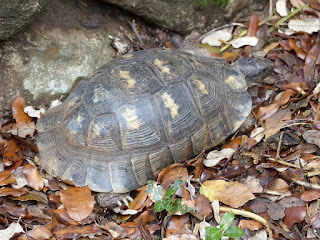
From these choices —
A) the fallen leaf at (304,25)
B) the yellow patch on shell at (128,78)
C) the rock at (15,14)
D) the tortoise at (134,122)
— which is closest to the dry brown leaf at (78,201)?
the tortoise at (134,122)

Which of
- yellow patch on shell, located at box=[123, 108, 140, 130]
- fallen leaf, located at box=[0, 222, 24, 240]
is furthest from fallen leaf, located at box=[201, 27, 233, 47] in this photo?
fallen leaf, located at box=[0, 222, 24, 240]

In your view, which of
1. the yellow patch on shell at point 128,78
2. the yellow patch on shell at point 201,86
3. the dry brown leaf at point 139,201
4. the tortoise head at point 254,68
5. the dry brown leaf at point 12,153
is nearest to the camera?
the dry brown leaf at point 139,201

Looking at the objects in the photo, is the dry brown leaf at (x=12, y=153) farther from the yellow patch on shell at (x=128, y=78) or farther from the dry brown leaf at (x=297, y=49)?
the dry brown leaf at (x=297, y=49)

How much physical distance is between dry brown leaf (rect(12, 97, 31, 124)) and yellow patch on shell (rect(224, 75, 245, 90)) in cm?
228

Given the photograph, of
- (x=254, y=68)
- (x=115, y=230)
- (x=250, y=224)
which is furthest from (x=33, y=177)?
(x=254, y=68)

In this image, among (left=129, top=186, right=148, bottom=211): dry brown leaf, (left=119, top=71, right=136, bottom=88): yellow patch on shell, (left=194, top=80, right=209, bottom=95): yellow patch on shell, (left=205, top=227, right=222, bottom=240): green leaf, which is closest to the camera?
(left=205, top=227, right=222, bottom=240): green leaf

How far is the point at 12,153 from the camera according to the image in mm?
3662

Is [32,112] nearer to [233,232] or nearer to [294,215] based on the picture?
[233,232]

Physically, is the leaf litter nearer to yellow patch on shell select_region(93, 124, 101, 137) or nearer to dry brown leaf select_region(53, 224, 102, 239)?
dry brown leaf select_region(53, 224, 102, 239)

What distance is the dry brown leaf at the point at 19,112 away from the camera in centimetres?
393

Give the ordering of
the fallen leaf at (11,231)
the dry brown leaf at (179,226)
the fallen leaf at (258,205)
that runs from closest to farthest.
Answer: the fallen leaf at (11,231), the dry brown leaf at (179,226), the fallen leaf at (258,205)

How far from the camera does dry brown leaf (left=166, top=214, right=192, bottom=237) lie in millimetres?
3129

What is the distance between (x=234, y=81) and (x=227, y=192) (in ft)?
4.48

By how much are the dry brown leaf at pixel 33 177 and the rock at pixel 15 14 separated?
4.70 feet
